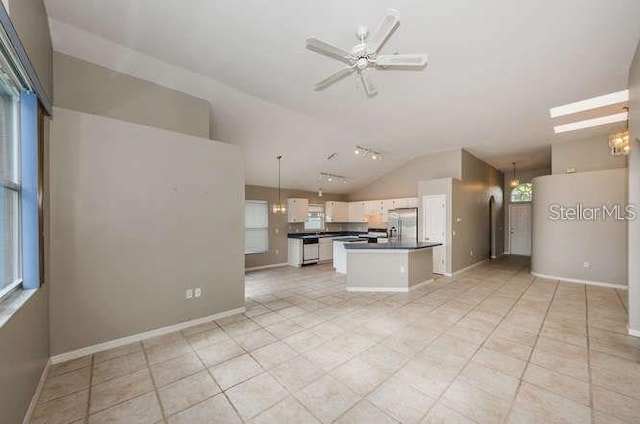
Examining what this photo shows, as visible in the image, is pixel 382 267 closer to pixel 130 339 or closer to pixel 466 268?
pixel 466 268

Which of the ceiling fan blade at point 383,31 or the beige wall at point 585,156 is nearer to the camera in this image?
the ceiling fan blade at point 383,31

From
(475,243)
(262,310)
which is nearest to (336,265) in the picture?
(262,310)

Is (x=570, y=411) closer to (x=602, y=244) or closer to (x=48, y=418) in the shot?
(x=48, y=418)

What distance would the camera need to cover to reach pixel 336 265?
283 inches

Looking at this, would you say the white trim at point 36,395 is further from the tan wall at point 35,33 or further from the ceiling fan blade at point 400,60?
the ceiling fan blade at point 400,60

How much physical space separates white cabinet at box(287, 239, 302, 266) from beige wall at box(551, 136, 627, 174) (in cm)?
738

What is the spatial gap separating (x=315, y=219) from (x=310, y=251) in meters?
1.57

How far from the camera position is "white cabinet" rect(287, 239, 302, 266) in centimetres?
805

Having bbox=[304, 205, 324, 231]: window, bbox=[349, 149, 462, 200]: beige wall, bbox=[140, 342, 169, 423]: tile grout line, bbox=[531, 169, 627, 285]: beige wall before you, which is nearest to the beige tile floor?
bbox=[140, 342, 169, 423]: tile grout line

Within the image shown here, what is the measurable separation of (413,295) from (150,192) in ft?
15.5

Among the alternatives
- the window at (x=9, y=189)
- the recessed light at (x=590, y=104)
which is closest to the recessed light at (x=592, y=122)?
the recessed light at (x=590, y=104)

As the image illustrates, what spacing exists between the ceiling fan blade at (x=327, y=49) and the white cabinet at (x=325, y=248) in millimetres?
6685

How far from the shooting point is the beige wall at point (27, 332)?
1.58m

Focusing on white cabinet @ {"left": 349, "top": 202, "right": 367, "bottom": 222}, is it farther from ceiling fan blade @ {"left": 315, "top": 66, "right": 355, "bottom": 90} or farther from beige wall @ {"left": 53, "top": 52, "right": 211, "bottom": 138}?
ceiling fan blade @ {"left": 315, "top": 66, "right": 355, "bottom": 90}
